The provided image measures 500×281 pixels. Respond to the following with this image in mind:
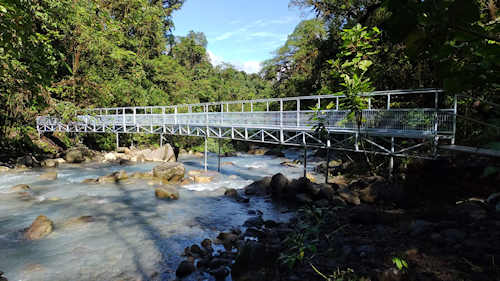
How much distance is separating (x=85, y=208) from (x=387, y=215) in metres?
10.4

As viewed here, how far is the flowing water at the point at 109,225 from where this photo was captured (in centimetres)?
638

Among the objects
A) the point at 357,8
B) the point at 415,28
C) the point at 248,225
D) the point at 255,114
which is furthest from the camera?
the point at 357,8

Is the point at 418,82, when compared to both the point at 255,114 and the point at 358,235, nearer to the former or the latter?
the point at 255,114

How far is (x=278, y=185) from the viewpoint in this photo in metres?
12.4

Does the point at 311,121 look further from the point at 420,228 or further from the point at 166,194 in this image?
the point at 420,228

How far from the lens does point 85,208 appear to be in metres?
10.5

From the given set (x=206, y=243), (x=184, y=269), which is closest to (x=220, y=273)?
(x=184, y=269)

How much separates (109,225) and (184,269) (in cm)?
435

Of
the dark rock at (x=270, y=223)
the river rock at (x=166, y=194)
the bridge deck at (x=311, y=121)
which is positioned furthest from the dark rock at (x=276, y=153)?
the dark rock at (x=270, y=223)

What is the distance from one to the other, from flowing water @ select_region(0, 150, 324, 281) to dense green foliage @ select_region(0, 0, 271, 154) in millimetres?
3676

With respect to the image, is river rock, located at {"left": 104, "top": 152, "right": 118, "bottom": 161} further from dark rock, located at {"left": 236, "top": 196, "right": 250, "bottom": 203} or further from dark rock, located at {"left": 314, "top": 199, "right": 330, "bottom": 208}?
dark rock, located at {"left": 314, "top": 199, "right": 330, "bottom": 208}

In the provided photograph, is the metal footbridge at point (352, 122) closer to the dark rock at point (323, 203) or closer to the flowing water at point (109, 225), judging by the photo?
the dark rock at point (323, 203)

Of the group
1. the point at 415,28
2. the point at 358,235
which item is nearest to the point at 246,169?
the point at 358,235

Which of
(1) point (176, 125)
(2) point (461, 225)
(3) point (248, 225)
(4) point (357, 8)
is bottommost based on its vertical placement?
(3) point (248, 225)
